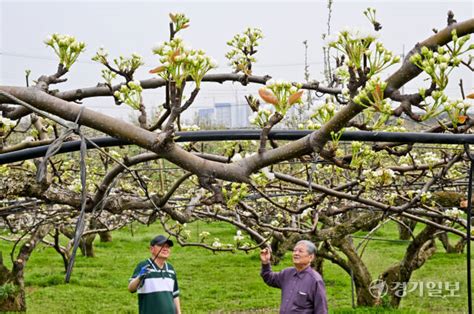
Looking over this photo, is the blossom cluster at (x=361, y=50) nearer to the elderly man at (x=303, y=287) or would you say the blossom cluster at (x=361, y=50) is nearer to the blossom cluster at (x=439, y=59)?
the blossom cluster at (x=439, y=59)

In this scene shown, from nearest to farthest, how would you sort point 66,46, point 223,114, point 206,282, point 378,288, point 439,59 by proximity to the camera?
1. point 439,59
2. point 66,46
3. point 378,288
4. point 206,282
5. point 223,114

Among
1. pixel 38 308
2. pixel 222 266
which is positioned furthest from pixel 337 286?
pixel 38 308

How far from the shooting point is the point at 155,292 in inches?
163

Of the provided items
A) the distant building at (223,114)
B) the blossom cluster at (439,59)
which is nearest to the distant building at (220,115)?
the distant building at (223,114)

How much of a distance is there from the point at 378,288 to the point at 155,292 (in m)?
4.04

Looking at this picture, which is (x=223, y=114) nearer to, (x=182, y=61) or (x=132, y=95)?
(x=132, y=95)

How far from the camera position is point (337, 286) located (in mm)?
10227

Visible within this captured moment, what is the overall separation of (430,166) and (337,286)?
283 inches

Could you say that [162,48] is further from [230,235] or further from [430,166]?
[230,235]

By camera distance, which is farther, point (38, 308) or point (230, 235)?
point (230, 235)

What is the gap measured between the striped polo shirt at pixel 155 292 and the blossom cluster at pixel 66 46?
7.51 ft

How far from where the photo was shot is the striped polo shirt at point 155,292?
411 cm

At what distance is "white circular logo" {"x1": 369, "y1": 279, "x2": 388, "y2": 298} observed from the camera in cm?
750

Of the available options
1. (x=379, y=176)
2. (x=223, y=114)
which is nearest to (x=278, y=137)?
(x=379, y=176)
